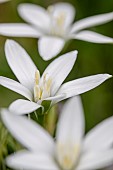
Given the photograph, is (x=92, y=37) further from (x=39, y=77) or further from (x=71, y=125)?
(x=71, y=125)

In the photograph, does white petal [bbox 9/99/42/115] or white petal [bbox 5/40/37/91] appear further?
white petal [bbox 5/40/37/91]

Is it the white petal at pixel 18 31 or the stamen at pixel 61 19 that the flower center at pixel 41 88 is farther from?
the stamen at pixel 61 19

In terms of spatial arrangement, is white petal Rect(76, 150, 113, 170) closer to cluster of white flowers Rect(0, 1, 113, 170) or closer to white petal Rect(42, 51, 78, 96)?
cluster of white flowers Rect(0, 1, 113, 170)

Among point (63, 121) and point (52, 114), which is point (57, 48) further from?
point (63, 121)

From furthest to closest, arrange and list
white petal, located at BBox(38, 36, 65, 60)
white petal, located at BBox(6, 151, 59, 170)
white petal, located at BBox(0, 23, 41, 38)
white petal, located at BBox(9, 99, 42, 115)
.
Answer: white petal, located at BBox(0, 23, 41, 38) < white petal, located at BBox(38, 36, 65, 60) < white petal, located at BBox(9, 99, 42, 115) < white petal, located at BBox(6, 151, 59, 170)

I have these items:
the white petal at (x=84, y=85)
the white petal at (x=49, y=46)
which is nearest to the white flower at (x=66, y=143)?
the white petal at (x=84, y=85)

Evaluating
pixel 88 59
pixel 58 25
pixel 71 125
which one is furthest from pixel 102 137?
pixel 88 59

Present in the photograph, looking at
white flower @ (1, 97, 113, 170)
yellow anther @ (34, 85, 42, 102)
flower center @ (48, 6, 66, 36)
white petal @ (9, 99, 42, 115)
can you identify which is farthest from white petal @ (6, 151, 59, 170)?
flower center @ (48, 6, 66, 36)

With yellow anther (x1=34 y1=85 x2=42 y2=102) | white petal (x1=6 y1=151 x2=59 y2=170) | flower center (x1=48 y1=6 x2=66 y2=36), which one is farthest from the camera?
flower center (x1=48 y1=6 x2=66 y2=36)
